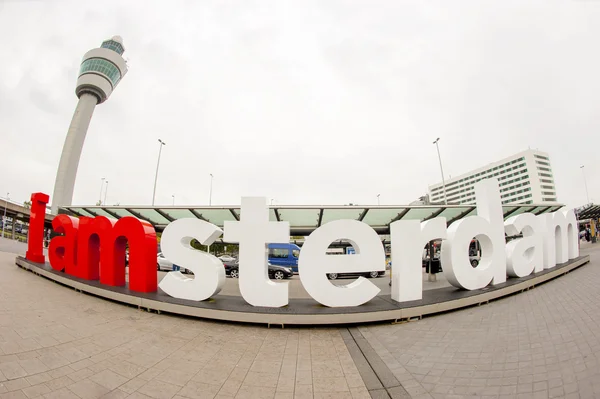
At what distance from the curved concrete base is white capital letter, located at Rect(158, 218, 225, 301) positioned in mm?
272

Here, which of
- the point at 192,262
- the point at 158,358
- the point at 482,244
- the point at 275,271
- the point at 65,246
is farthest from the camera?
the point at 275,271

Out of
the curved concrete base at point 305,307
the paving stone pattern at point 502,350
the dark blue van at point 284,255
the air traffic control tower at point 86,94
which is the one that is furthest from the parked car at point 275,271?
the air traffic control tower at point 86,94

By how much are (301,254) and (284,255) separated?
1191cm

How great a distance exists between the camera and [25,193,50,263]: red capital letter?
10.8 meters

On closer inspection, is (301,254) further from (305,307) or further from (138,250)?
(138,250)

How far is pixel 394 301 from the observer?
6.41 m

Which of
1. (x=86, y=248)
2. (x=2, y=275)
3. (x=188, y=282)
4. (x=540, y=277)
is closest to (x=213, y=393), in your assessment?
(x=188, y=282)

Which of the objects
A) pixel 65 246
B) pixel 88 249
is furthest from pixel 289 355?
pixel 65 246

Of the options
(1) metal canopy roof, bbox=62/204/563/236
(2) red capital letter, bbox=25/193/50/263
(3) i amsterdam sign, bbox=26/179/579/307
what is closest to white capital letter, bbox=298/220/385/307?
(3) i amsterdam sign, bbox=26/179/579/307

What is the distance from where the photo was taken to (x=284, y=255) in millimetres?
17375

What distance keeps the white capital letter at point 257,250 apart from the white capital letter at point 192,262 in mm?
720

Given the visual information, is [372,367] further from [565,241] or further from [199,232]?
[565,241]

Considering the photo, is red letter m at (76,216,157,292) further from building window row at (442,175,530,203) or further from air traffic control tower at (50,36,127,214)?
building window row at (442,175,530,203)

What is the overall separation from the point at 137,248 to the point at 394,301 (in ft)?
24.3
